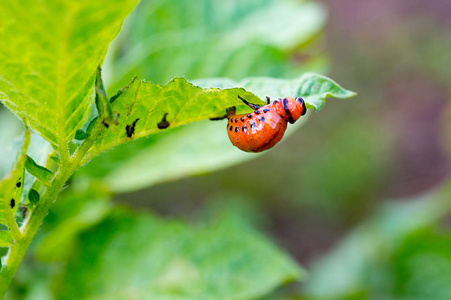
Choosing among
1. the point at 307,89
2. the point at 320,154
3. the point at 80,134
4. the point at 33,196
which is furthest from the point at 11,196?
the point at 320,154

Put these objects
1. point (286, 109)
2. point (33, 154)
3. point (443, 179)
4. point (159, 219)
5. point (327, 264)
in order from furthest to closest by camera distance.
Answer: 1. point (443, 179)
2. point (327, 264)
3. point (159, 219)
4. point (286, 109)
5. point (33, 154)

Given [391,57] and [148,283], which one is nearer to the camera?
[148,283]

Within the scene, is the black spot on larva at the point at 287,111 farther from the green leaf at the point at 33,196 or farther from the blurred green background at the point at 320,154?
the green leaf at the point at 33,196

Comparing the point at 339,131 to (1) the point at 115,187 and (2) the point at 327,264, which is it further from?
(1) the point at 115,187

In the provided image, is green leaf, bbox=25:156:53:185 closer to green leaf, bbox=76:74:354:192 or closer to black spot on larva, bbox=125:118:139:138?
black spot on larva, bbox=125:118:139:138

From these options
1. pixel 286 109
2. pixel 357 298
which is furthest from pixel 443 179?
pixel 286 109

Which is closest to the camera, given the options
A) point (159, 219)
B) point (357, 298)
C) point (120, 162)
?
point (159, 219)

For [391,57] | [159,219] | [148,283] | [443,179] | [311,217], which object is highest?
[391,57]
